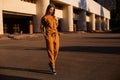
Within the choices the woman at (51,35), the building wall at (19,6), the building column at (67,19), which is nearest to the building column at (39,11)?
the building wall at (19,6)

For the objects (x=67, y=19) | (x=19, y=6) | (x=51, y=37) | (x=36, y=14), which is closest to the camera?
(x=51, y=37)

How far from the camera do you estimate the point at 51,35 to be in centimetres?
778

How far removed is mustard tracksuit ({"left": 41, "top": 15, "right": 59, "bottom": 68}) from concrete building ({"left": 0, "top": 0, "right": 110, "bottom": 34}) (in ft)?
92.9

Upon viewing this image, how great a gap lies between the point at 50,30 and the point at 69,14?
52.4 m

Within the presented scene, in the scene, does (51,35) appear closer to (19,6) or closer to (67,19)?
(19,6)

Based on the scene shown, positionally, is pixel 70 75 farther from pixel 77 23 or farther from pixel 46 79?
pixel 77 23

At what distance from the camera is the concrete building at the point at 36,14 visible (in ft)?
135

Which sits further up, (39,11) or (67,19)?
(39,11)

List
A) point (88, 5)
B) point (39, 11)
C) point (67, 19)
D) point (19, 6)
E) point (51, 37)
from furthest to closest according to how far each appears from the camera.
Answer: point (88, 5) < point (67, 19) < point (39, 11) < point (19, 6) < point (51, 37)

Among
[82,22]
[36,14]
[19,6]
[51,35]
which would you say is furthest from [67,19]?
[51,35]

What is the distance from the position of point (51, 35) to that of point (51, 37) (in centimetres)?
5

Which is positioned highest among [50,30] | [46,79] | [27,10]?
[27,10]

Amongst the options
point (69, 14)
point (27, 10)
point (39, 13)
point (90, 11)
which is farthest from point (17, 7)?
point (90, 11)

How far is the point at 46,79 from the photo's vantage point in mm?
7020
